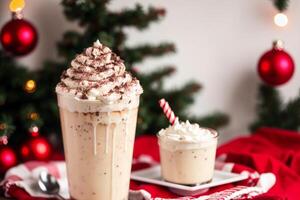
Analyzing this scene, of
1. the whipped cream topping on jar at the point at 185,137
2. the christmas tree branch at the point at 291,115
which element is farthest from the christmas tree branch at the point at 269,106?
the whipped cream topping on jar at the point at 185,137

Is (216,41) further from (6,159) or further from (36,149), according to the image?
(6,159)

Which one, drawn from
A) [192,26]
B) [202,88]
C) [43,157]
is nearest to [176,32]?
[192,26]

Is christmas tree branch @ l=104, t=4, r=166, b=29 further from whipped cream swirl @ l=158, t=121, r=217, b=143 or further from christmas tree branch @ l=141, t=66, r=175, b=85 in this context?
whipped cream swirl @ l=158, t=121, r=217, b=143

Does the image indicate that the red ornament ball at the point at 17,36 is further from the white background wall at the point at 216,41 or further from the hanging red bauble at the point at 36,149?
the hanging red bauble at the point at 36,149

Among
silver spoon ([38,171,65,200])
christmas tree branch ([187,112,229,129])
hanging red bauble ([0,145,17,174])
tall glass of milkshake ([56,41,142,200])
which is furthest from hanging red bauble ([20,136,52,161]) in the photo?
christmas tree branch ([187,112,229,129])

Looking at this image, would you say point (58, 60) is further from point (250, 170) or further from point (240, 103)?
point (250, 170)
